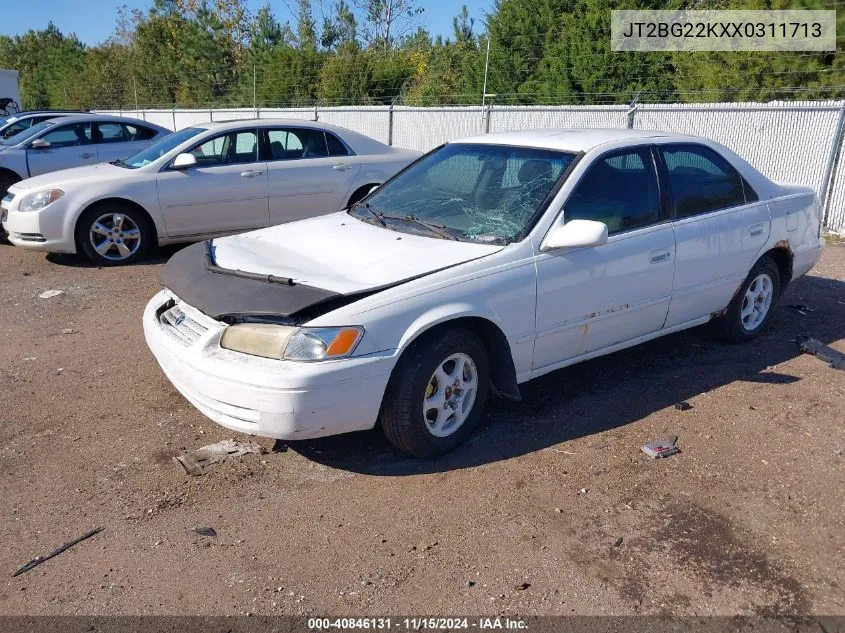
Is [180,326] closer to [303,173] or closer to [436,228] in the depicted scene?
[436,228]

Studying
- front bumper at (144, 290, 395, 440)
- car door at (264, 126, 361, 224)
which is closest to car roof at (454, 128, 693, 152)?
front bumper at (144, 290, 395, 440)

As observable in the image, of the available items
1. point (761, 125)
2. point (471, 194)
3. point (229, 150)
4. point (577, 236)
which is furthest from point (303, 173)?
point (761, 125)

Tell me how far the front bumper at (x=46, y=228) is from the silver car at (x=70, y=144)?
2.93 meters

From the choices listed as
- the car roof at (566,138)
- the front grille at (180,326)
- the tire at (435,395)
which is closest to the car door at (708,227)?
the car roof at (566,138)

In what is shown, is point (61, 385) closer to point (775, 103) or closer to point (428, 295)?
point (428, 295)

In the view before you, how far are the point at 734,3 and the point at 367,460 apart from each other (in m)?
16.8

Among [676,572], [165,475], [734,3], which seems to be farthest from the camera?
Result: [734,3]

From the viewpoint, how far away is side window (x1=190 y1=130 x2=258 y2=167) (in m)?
8.59

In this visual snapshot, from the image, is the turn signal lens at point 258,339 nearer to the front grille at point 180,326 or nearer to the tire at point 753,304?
the front grille at point 180,326

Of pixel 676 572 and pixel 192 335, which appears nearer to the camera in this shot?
pixel 676 572

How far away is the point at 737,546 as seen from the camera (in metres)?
3.28

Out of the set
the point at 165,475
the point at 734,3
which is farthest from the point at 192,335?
the point at 734,3

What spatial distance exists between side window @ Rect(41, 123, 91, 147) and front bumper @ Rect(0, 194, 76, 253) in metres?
3.23

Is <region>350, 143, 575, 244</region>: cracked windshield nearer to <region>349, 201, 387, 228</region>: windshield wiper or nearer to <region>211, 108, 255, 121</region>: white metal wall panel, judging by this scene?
<region>349, 201, 387, 228</region>: windshield wiper
